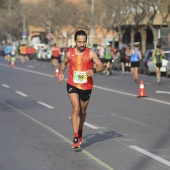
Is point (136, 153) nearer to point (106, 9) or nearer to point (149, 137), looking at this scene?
point (149, 137)

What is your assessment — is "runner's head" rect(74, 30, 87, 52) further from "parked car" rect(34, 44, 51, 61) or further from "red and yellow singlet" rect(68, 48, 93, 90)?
"parked car" rect(34, 44, 51, 61)

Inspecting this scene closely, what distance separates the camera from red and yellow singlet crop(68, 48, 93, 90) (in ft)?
32.7

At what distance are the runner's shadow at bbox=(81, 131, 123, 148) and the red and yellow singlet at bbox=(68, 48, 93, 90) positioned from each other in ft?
3.77

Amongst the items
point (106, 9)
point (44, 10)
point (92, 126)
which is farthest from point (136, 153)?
point (44, 10)

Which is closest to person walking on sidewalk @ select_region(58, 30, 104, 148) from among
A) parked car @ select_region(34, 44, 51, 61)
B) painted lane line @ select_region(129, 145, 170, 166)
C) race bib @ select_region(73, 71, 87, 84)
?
race bib @ select_region(73, 71, 87, 84)

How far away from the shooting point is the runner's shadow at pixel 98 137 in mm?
10945

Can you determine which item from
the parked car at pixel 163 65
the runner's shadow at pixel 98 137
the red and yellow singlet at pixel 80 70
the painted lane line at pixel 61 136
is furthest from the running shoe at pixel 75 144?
the parked car at pixel 163 65

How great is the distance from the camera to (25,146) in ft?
34.1

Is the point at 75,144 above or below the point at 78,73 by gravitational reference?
below

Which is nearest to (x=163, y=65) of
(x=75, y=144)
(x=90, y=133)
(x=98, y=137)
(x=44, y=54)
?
(x=90, y=133)

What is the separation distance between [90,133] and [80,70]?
2.43 meters

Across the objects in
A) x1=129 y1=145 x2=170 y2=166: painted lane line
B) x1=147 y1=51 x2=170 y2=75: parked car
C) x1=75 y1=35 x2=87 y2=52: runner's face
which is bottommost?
x1=147 y1=51 x2=170 y2=75: parked car

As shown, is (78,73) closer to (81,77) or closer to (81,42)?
(81,77)

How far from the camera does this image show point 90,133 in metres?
12.1
